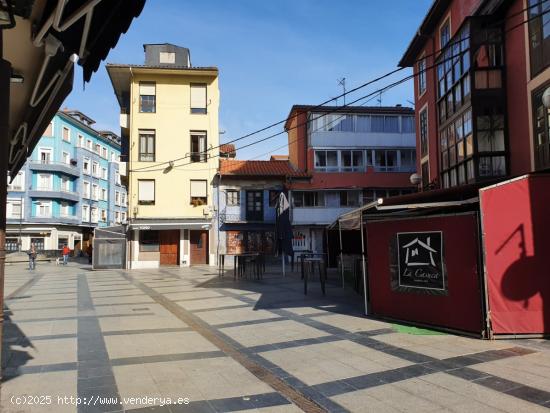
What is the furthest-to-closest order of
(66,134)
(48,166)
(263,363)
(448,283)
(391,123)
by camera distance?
(66,134) < (48,166) < (391,123) < (448,283) < (263,363)

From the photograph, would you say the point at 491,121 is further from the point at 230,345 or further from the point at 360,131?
the point at 360,131

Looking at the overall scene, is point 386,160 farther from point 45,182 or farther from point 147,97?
point 45,182

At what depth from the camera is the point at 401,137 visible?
34312mm

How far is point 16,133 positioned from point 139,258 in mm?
23422

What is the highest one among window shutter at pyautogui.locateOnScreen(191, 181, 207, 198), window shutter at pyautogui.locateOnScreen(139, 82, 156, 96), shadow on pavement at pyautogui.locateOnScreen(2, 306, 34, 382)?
window shutter at pyautogui.locateOnScreen(139, 82, 156, 96)

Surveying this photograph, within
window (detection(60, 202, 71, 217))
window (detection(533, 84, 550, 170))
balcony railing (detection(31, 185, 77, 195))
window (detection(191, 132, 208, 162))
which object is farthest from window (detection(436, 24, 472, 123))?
window (detection(60, 202, 71, 217))

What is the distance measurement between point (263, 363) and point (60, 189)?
50874mm

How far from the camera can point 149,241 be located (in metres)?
29.6

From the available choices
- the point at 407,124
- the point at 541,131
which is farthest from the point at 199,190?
the point at 541,131

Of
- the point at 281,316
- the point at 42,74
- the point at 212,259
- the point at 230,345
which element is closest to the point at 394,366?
the point at 230,345

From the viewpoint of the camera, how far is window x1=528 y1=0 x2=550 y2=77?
11562 mm

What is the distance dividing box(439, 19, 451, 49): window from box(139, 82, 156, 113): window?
19.2 metres

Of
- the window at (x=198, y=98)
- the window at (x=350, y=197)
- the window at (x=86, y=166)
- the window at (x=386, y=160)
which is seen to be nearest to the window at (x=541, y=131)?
the window at (x=350, y=197)

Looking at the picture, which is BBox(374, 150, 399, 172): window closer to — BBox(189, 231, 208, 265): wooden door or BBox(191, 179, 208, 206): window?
BBox(191, 179, 208, 206): window
